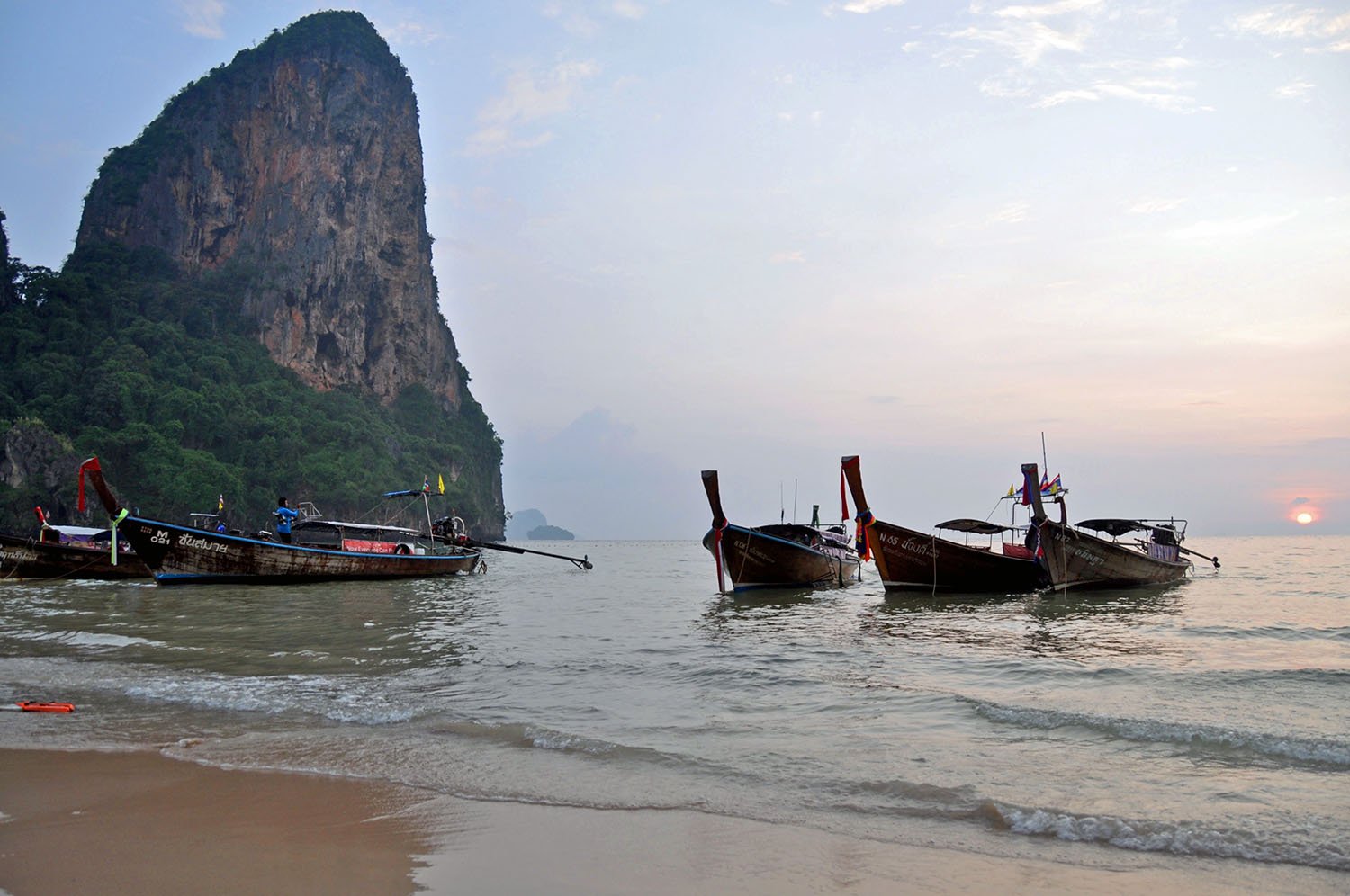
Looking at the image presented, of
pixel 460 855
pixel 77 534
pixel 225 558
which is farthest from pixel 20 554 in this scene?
pixel 460 855

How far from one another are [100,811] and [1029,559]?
19928 mm

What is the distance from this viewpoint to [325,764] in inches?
217

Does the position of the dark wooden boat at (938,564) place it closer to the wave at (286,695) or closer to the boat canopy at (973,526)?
the boat canopy at (973,526)

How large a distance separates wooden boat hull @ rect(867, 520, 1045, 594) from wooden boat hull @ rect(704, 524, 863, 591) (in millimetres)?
3083

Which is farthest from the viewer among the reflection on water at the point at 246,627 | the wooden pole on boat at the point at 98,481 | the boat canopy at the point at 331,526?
the boat canopy at the point at 331,526

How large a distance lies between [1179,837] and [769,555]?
18061 millimetres

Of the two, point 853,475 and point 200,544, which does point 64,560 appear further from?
point 853,475

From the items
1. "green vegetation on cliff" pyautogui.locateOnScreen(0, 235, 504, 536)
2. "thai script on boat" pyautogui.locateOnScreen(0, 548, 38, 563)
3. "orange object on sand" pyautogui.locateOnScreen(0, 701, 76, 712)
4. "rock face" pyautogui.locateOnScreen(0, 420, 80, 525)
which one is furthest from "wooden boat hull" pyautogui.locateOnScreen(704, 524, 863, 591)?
"rock face" pyautogui.locateOnScreen(0, 420, 80, 525)

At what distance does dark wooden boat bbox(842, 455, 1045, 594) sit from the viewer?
1970cm

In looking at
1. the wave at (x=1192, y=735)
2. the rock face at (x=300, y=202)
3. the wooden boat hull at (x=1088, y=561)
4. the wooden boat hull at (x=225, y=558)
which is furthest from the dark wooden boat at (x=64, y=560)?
the rock face at (x=300, y=202)

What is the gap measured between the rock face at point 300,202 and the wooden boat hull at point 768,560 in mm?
75261

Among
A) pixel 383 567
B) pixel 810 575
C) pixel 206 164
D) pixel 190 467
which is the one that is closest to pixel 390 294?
pixel 206 164

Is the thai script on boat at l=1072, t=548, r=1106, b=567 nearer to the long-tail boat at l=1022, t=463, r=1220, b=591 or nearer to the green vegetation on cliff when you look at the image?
the long-tail boat at l=1022, t=463, r=1220, b=591

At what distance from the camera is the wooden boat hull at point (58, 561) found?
24.4 m
